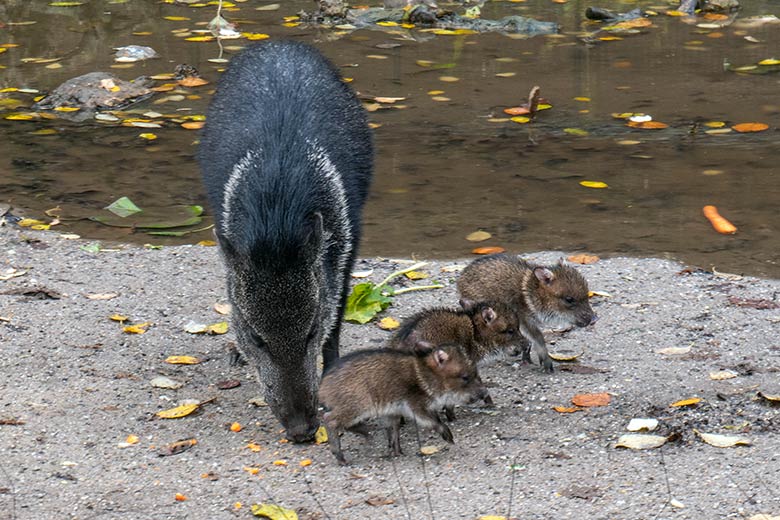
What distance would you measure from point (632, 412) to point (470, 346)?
717 millimetres

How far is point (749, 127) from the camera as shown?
837 centimetres

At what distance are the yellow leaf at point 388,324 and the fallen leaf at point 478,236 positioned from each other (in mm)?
1206

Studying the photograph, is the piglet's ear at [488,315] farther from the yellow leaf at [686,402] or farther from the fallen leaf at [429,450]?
the yellow leaf at [686,402]

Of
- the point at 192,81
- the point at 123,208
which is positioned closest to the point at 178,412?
the point at 123,208

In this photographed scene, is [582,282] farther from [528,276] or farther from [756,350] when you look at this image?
[756,350]

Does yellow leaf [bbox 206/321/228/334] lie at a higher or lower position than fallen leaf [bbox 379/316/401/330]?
higher

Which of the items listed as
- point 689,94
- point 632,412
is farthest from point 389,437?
point 689,94

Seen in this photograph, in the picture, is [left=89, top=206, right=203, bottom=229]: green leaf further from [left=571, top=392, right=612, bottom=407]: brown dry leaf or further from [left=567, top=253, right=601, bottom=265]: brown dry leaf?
[left=571, top=392, right=612, bottom=407]: brown dry leaf

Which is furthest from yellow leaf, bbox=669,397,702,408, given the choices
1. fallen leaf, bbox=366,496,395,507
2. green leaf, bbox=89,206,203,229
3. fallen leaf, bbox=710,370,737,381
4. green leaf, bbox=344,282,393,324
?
green leaf, bbox=89,206,203,229

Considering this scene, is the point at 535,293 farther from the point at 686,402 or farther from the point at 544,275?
the point at 686,402

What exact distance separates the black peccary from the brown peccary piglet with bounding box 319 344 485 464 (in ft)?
0.33

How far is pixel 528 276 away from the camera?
5465 mm

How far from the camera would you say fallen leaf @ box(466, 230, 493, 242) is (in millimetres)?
6895

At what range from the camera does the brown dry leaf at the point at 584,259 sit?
644cm
